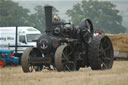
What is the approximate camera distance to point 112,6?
120000 mm

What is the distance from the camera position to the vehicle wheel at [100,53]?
1769 cm

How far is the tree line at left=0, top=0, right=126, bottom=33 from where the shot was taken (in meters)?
85.3

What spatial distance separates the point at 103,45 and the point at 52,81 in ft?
21.2

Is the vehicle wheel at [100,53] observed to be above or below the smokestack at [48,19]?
below

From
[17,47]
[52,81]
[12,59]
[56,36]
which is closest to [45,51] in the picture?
[56,36]

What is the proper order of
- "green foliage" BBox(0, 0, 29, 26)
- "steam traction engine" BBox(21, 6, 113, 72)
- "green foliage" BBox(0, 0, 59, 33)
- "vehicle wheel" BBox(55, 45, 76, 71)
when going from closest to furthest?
"vehicle wheel" BBox(55, 45, 76, 71) → "steam traction engine" BBox(21, 6, 113, 72) → "green foliage" BBox(0, 0, 29, 26) → "green foliage" BBox(0, 0, 59, 33)

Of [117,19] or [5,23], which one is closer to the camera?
[5,23]

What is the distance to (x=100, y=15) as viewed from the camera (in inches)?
4316

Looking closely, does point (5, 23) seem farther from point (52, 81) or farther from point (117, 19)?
point (52, 81)

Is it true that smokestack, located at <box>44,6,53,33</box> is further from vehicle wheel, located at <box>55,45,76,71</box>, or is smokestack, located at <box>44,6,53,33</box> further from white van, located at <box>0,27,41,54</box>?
white van, located at <box>0,27,41,54</box>

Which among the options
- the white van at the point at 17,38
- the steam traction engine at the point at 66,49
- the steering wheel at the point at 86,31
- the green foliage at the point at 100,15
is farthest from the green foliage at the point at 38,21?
the steam traction engine at the point at 66,49

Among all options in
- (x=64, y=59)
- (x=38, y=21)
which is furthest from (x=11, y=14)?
(x=64, y=59)

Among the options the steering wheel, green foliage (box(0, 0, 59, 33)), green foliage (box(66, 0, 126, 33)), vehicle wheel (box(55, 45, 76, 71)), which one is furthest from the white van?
green foliage (box(66, 0, 126, 33))

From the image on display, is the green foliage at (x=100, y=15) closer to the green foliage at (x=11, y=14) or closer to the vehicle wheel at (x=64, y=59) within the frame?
the green foliage at (x=11, y=14)
